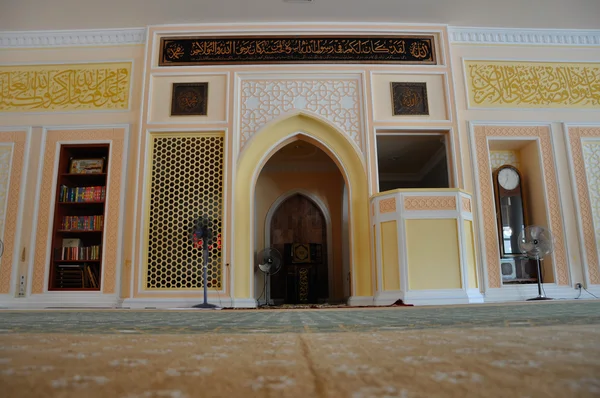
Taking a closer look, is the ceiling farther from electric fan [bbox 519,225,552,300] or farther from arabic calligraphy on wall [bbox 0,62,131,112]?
electric fan [bbox 519,225,552,300]

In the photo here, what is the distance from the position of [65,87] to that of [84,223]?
169 cm

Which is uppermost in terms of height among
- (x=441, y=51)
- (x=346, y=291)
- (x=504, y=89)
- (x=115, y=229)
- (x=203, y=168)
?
(x=441, y=51)

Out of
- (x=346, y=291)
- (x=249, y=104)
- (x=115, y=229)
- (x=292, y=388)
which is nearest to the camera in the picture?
(x=292, y=388)

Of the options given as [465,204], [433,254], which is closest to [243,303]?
[433,254]

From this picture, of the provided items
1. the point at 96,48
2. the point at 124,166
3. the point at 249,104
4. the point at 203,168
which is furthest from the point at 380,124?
the point at 96,48

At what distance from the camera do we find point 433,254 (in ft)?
14.2

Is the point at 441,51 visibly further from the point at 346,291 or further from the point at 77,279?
the point at 77,279

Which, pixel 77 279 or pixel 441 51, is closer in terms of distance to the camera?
pixel 77 279

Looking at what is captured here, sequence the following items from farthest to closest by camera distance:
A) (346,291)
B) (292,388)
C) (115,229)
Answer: (346,291) → (115,229) → (292,388)

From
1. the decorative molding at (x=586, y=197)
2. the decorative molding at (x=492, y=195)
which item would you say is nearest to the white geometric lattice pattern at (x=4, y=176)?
the decorative molding at (x=492, y=195)

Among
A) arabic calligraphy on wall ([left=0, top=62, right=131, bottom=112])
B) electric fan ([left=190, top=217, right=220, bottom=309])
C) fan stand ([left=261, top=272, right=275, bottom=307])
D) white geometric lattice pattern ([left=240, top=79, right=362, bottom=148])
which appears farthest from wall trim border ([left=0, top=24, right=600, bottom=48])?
fan stand ([left=261, top=272, right=275, bottom=307])

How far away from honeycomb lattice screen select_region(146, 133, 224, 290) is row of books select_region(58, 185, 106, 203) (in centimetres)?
63

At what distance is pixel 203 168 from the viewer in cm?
514

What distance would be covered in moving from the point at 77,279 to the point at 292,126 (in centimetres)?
302
